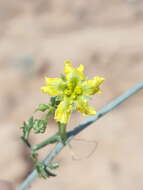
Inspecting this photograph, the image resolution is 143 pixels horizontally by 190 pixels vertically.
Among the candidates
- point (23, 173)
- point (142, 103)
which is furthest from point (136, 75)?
point (23, 173)

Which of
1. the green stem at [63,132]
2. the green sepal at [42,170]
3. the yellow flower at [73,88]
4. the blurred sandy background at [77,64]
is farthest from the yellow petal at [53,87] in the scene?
the blurred sandy background at [77,64]

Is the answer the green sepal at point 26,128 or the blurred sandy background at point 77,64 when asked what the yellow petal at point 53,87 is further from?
the blurred sandy background at point 77,64

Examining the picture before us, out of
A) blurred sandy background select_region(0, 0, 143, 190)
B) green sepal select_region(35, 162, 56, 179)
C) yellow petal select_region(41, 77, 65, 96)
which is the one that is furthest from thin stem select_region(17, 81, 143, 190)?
blurred sandy background select_region(0, 0, 143, 190)

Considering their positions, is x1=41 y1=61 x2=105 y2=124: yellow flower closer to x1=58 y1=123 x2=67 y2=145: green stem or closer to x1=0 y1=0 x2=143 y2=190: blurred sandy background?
x1=58 y1=123 x2=67 y2=145: green stem

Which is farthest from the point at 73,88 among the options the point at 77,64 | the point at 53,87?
the point at 77,64

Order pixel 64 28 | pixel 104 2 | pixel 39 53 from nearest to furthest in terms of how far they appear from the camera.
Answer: pixel 39 53 < pixel 64 28 < pixel 104 2

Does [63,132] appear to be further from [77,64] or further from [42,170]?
[77,64]

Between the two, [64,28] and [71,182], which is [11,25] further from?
[71,182]
